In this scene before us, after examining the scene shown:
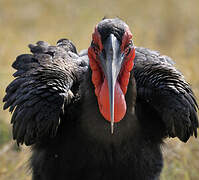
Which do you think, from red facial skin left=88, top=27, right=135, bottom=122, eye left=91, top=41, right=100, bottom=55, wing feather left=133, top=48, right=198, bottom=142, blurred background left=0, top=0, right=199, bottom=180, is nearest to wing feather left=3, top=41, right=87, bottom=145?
red facial skin left=88, top=27, right=135, bottom=122

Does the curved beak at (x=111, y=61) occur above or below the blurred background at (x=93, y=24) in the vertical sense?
below

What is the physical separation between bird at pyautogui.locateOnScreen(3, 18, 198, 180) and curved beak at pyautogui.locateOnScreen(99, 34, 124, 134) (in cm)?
2

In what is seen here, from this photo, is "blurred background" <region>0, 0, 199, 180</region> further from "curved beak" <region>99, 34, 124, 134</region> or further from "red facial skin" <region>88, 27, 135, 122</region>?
"curved beak" <region>99, 34, 124, 134</region>

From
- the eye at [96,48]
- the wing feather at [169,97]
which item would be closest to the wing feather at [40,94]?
the eye at [96,48]

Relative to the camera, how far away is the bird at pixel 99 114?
12.1 feet

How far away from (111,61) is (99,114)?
2.12 ft

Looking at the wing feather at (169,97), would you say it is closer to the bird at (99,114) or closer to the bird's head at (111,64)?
the bird at (99,114)

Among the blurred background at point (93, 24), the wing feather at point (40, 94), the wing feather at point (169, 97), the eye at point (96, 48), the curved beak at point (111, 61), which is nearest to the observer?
the curved beak at point (111, 61)

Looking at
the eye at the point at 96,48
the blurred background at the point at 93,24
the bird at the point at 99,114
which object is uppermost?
the blurred background at the point at 93,24

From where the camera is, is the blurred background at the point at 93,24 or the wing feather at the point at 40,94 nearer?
the wing feather at the point at 40,94

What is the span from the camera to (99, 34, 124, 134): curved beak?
3.34m

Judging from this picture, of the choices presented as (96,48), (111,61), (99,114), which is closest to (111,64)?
(111,61)

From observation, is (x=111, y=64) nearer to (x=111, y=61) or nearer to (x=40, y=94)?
(x=111, y=61)

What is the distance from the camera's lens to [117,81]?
3.67 meters
